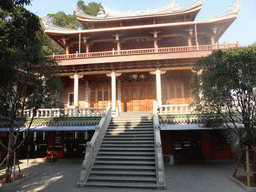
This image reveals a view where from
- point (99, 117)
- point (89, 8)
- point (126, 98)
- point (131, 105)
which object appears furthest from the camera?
point (89, 8)

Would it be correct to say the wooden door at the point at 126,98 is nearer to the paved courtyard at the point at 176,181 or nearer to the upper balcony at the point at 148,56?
the upper balcony at the point at 148,56

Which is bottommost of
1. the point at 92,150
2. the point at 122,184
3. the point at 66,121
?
the point at 122,184

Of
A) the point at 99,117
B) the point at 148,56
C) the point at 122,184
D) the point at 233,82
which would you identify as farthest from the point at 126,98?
the point at 122,184

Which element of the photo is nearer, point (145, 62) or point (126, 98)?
point (145, 62)

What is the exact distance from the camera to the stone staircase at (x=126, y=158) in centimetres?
663

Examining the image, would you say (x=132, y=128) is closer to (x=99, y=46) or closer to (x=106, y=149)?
(x=106, y=149)

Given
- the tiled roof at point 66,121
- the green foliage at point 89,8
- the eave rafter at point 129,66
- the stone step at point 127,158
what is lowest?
the stone step at point 127,158

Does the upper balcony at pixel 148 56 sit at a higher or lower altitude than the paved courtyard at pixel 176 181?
higher

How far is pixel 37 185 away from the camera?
22.5 feet

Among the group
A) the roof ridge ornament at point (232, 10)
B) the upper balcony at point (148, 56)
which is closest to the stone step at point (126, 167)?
the upper balcony at point (148, 56)

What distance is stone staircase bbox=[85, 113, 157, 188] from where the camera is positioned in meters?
6.63

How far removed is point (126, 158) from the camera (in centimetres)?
762

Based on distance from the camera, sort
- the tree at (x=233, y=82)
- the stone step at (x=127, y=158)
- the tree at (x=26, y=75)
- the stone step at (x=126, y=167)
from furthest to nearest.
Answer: the stone step at (x=127, y=158)
the stone step at (x=126, y=167)
the tree at (x=233, y=82)
the tree at (x=26, y=75)

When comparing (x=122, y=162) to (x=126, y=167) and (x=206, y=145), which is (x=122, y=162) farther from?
(x=206, y=145)
